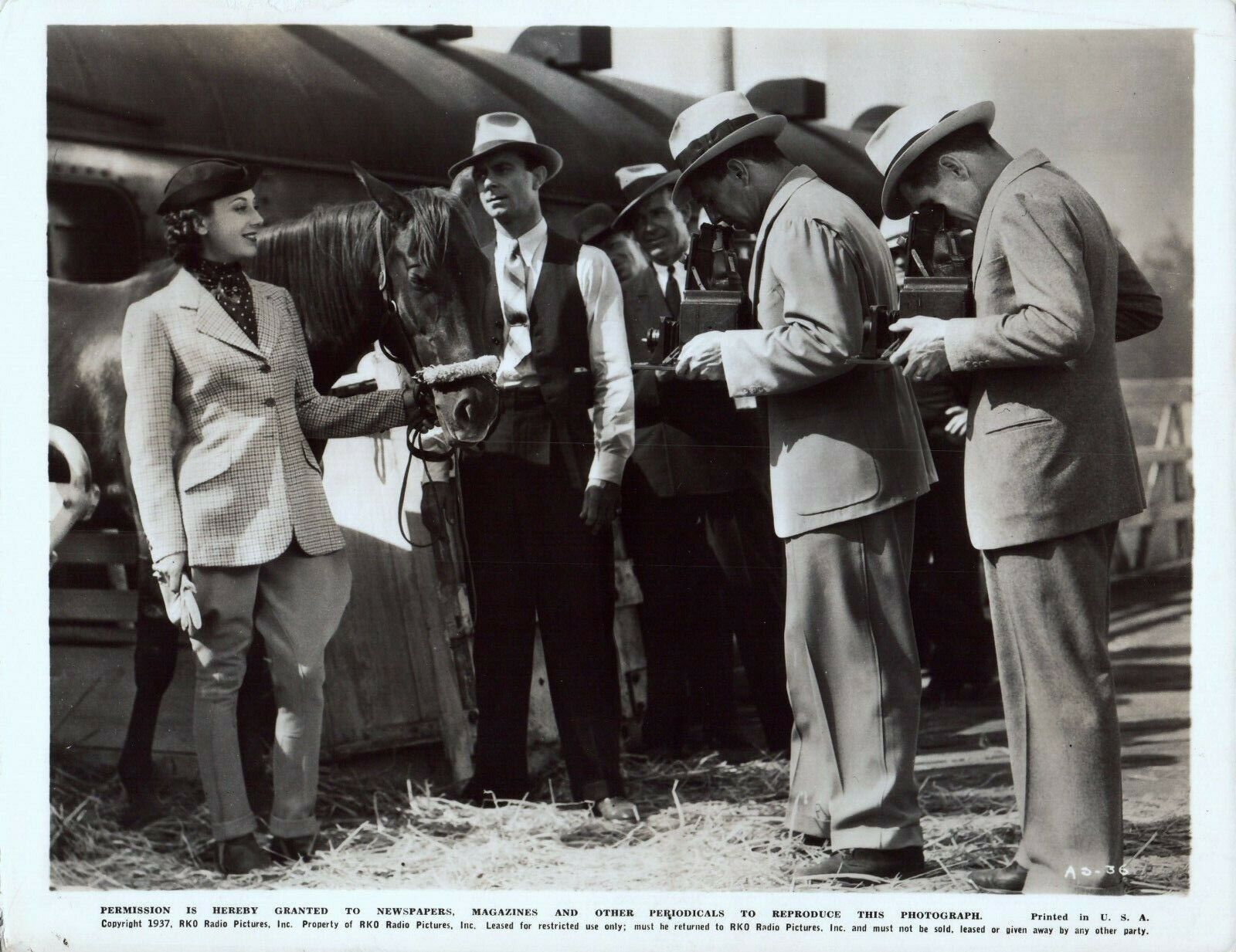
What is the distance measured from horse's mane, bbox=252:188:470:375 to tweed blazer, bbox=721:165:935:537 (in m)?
1.21

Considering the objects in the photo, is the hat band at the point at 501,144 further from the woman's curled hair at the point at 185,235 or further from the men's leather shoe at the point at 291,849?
the men's leather shoe at the point at 291,849

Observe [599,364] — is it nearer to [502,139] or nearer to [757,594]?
[502,139]

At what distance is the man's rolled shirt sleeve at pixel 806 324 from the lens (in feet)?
14.6

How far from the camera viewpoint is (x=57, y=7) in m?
5.05

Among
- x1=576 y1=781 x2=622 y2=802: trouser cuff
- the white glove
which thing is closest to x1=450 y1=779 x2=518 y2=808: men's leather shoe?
x1=576 y1=781 x2=622 y2=802: trouser cuff

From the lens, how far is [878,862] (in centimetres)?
466

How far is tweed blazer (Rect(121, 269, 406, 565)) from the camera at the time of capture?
473 centimetres

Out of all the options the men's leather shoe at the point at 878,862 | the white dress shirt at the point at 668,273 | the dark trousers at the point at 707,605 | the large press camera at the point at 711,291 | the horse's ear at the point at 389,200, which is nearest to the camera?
the men's leather shoe at the point at 878,862

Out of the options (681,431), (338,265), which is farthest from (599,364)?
(338,265)

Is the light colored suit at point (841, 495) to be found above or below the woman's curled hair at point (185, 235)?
below

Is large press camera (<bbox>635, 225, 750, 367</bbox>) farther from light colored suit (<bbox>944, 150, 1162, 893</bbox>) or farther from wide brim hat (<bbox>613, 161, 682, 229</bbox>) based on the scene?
light colored suit (<bbox>944, 150, 1162, 893</bbox>)

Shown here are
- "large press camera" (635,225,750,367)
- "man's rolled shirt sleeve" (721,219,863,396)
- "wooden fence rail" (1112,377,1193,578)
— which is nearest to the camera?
"man's rolled shirt sleeve" (721,219,863,396)

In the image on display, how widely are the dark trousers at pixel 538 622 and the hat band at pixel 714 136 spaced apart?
1.22m

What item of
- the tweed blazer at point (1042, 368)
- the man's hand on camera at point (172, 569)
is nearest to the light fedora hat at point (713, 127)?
the tweed blazer at point (1042, 368)
